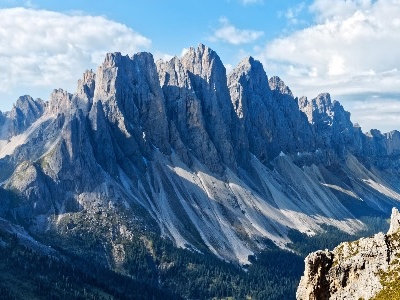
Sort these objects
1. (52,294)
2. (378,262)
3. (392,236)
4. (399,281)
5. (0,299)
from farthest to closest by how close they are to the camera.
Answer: (52,294), (0,299), (392,236), (378,262), (399,281)

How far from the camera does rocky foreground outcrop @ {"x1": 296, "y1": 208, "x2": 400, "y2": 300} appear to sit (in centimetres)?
5078

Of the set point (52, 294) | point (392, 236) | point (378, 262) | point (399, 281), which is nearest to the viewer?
point (399, 281)

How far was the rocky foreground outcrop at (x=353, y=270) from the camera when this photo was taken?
167 feet

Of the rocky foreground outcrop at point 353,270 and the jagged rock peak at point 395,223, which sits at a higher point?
the jagged rock peak at point 395,223

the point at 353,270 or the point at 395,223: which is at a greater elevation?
the point at 395,223

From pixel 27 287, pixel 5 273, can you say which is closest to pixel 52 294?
pixel 27 287

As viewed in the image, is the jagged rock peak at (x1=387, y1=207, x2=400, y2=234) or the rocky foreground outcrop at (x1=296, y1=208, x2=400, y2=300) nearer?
the rocky foreground outcrop at (x1=296, y1=208, x2=400, y2=300)

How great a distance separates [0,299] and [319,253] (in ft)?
498

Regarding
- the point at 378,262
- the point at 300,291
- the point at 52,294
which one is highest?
the point at 378,262

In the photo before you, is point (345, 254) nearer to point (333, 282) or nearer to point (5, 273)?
point (333, 282)

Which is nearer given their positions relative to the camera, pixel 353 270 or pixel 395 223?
pixel 353 270

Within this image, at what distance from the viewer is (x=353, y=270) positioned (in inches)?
2071

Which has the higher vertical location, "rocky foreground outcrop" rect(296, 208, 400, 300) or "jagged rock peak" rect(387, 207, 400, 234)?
"jagged rock peak" rect(387, 207, 400, 234)

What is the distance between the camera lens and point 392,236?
181 ft
